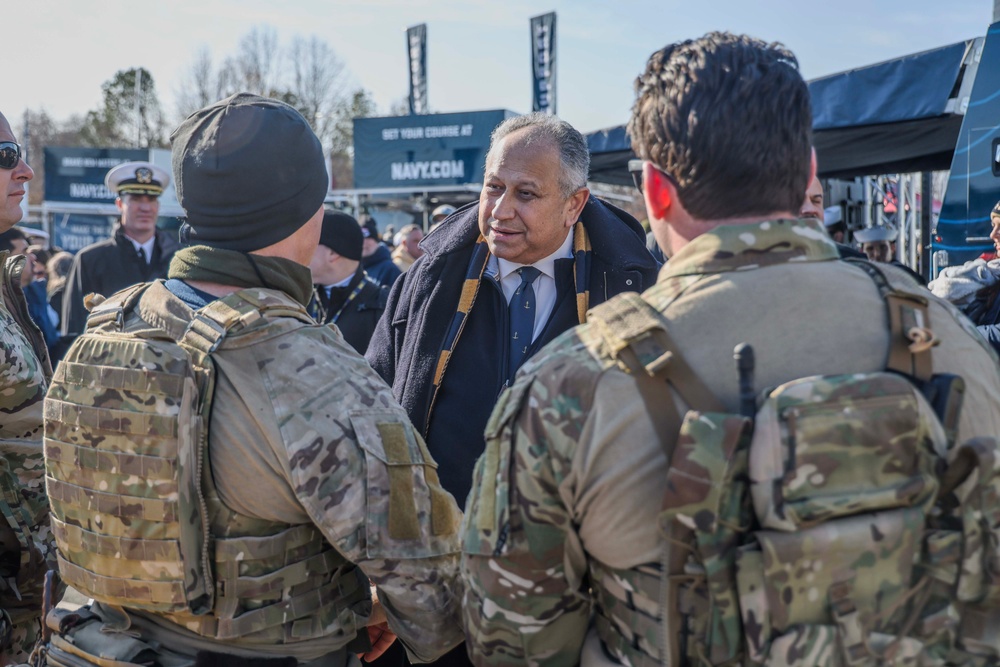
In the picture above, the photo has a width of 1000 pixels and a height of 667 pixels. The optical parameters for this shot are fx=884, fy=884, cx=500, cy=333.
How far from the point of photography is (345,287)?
450cm

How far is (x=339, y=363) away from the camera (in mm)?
1727

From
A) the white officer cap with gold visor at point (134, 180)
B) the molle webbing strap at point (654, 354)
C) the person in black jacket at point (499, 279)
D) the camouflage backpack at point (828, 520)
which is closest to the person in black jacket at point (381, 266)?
the white officer cap with gold visor at point (134, 180)

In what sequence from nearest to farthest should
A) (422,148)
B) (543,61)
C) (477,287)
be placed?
1. (477,287)
2. (422,148)
3. (543,61)

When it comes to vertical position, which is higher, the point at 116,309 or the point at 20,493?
the point at 116,309

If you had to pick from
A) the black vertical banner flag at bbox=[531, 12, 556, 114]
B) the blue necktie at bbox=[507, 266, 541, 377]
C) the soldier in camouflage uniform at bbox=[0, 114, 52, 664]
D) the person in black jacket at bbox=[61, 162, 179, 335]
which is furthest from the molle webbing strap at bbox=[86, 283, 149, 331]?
the black vertical banner flag at bbox=[531, 12, 556, 114]

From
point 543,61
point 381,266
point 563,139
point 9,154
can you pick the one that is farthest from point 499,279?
point 543,61

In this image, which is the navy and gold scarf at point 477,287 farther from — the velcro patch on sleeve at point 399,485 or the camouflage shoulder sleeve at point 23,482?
the camouflage shoulder sleeve at point 23,482

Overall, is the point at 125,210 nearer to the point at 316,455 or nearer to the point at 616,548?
the point at 316,455

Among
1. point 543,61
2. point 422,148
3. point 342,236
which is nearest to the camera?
point 342,236

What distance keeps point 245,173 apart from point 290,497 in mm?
635

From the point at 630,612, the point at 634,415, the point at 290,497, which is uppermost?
the point at 634,415

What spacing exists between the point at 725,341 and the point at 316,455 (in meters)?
0.77

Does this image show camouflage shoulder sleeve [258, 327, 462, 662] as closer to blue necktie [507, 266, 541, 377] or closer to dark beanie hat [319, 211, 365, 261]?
blue necktie [507, 266, 541, 377]

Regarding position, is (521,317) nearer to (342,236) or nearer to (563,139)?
(563,139)
